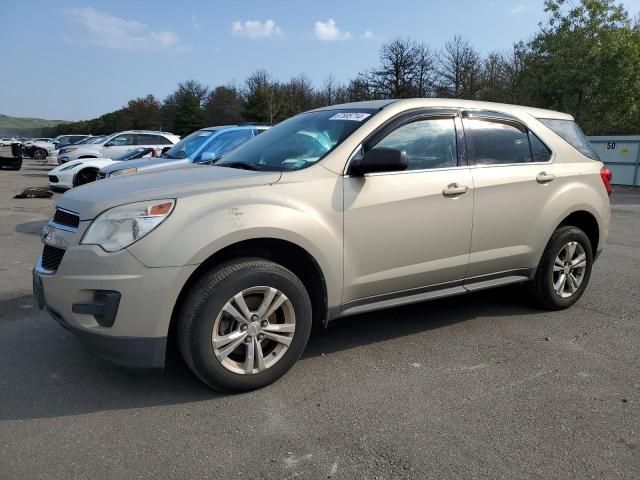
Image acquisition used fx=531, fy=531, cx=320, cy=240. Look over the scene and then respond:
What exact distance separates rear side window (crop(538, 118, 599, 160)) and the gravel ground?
1.55m

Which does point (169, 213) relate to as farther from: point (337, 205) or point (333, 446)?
point (333, 446)

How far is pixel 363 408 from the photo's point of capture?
3078mm

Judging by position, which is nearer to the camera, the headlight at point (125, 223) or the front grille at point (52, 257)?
the headlight at point (125, 223)

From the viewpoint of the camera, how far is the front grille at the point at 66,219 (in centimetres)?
311

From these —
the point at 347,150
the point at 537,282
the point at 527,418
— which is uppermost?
the point at 347,150

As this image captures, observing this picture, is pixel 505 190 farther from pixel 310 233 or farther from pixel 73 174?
pixel 73 174

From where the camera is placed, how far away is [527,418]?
2.98 metres

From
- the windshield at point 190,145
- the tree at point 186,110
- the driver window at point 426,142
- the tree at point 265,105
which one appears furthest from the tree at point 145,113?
the driver window at point 426,142

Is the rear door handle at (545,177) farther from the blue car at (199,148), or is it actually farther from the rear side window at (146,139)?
the rear side window at (146,139)

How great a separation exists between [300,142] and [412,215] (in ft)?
3.28

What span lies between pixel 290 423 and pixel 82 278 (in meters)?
1.40

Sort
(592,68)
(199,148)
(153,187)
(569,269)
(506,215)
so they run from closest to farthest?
(153,187) → (506,215) → (569,269) → (199,148) → (592,68)

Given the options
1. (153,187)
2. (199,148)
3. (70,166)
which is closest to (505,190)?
(153,187)

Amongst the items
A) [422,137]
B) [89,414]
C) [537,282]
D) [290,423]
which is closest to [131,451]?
[89,414]
